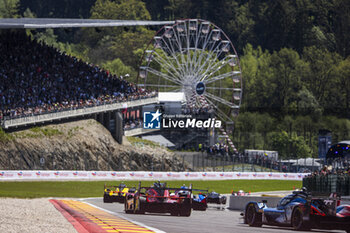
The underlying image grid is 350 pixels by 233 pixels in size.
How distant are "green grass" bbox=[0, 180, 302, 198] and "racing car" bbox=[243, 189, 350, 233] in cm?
2231

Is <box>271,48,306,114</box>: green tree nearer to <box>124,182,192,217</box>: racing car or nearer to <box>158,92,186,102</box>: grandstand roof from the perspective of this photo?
<box>158,92,186,102</box>: grandstand roof

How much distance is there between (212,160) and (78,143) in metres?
14.2

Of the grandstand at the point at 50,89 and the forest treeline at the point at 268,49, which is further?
the forest treeline at the point at 268,49

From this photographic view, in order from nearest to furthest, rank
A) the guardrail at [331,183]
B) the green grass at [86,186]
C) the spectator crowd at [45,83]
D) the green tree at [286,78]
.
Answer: the guardrail at [331,183] < the green grass at [86,186] < the spectator crowd at [45,83] < the green tree at [286,78]

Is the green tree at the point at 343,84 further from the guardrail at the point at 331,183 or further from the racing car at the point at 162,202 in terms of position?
the racing car at the point at 162,202

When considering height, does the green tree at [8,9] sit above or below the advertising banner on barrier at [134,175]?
above

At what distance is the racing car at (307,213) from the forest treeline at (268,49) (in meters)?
89.7

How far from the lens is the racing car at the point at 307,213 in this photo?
67.7ft

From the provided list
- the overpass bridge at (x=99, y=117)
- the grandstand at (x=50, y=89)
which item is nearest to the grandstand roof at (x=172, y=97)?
the overpass bridge at (x=99, y=117)

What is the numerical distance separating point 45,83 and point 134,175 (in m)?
15.3

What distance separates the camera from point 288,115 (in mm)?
131000

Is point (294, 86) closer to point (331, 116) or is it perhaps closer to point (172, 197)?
point (331, 116)

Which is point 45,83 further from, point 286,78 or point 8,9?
point 8,9

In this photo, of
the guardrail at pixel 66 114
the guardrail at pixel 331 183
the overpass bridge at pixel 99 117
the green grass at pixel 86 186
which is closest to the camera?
the guardrail at pixel 331 183
